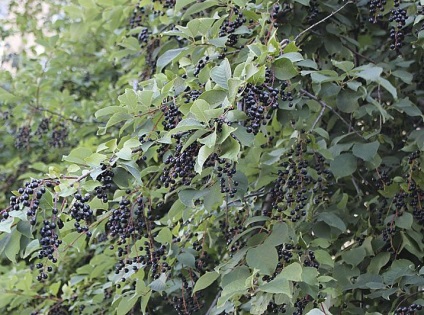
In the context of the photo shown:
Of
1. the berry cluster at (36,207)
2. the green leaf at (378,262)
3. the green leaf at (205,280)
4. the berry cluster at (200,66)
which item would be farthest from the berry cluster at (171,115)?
the green leaf at (378,262)

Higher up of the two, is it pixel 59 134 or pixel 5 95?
pixel 5 95

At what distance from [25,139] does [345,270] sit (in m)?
2.09

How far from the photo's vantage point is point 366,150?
2.15 m

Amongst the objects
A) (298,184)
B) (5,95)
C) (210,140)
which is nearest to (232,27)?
(298,184)

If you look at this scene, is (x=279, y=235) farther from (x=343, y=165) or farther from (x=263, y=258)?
(x=343, y=165)

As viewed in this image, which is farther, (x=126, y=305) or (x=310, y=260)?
(x=126, y=305)

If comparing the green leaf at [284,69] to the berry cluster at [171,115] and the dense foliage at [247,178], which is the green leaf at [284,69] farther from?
the berry cluster at [171,115]

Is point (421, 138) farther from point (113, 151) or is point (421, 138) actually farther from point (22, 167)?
point (22, 167)

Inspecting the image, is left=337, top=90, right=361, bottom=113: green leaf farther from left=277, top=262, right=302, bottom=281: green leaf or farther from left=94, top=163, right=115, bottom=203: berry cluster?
left=94, top=163, right=115, bottom=203: berry cluster

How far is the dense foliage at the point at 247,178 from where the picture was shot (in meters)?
1.62

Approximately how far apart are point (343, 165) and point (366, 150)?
97 millimetres

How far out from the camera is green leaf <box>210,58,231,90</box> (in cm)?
165

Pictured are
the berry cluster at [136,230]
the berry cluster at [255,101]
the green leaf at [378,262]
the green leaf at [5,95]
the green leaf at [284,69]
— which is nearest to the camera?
the berry cluster at [255,101]

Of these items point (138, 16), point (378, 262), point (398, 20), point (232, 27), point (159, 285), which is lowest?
point (378, 262)
